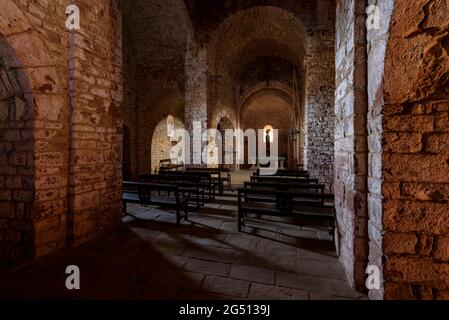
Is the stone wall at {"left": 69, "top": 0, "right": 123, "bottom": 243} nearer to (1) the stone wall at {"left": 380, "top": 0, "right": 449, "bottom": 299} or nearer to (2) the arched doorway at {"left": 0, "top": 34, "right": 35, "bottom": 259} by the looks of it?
(2) the arched doorway at {"left": 0, "top": 34, "right": 35, "bottom": 259}

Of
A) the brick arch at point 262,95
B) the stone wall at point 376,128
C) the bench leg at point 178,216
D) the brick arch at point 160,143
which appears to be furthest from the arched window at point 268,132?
the stone wall at point 376,128

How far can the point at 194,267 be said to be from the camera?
2775 mm

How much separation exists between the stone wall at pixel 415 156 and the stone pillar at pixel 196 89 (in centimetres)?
739

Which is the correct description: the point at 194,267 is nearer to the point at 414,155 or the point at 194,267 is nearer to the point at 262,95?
the point at 414,155

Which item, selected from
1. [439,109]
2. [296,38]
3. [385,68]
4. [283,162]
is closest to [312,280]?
[439,109]

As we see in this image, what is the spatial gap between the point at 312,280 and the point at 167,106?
11.9 m

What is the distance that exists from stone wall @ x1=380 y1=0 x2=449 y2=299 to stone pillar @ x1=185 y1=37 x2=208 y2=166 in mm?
7393

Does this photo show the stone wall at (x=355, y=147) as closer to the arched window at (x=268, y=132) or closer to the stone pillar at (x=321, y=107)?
the stone pillar at (x=321, y=107)

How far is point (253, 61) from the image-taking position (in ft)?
45.5

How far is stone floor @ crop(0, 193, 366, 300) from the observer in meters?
2.29

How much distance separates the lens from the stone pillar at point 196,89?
8898mm

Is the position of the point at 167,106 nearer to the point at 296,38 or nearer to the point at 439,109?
the point at 296,38

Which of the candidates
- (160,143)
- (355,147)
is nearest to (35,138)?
(355,147)

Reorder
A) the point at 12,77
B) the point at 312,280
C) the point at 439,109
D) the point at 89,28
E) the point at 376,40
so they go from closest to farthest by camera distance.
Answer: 1. the point at 439,109
2. the point at 376,40
3. the point at 312,280
4. the point at 12,77
5. the point at 89,28
